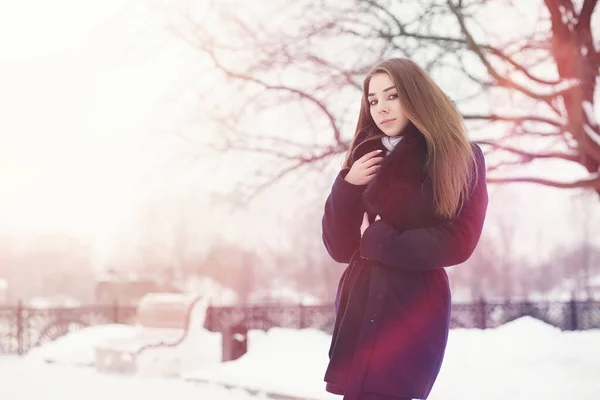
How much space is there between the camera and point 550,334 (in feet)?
26.3

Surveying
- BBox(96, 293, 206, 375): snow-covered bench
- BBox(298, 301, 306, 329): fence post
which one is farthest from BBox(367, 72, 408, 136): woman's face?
BBox(298, 301, 306, 329): fence post

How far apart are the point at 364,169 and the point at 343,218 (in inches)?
7.9

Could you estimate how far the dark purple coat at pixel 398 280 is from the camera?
2178mm

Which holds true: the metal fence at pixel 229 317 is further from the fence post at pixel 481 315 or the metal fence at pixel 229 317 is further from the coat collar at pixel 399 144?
the coat collar at pixel 399 144

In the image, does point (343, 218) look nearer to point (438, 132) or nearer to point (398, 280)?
point (398, 280)

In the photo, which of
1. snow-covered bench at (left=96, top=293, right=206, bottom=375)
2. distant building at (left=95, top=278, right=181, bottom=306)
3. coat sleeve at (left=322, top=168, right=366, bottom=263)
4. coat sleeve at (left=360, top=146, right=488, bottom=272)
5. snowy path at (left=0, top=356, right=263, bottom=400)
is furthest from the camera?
distant building at (left=95, top=278, right=181, bottom=306)

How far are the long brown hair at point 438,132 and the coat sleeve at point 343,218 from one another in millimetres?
242

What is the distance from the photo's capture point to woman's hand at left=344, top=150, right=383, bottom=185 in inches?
93.4

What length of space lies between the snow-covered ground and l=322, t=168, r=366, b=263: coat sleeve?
4.52m

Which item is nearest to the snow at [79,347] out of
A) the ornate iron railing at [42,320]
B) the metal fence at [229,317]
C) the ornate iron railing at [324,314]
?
the ornate iron railing at [42,320]

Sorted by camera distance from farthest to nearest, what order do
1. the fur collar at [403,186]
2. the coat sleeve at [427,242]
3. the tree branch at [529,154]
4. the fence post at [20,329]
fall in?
1. the fence post at [20,329]
2. the tree branch at [529,154]
3. the fur collar at [403,186]
4. the coat sleeve at [427,242]

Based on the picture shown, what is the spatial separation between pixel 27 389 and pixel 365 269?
8.11 meters

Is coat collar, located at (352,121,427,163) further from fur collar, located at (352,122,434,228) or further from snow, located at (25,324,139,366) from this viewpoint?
snow, located at (25,324,139,366)

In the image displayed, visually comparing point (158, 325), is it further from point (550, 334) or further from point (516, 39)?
point (516, 39)
